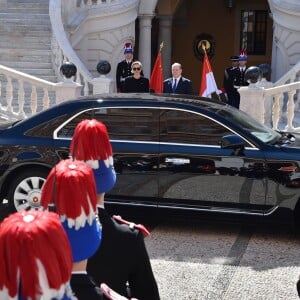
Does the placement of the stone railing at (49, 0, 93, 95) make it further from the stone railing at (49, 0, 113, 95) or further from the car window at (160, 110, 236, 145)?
the car window at (160, 110, 236, 145)

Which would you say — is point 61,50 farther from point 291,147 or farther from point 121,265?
point 121,265

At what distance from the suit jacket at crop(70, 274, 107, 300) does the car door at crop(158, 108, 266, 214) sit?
13.6ft

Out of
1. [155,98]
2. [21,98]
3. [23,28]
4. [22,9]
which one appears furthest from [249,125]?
[22,9]

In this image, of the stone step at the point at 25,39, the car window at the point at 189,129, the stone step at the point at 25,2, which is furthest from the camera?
the stone step at the point at 25,2

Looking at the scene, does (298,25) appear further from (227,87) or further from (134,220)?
(134,220)

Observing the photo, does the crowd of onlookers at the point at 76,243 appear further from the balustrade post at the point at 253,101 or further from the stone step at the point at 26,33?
the stone step at the point at 26,33

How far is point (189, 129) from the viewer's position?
6.23 m

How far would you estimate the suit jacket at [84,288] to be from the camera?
1.91m

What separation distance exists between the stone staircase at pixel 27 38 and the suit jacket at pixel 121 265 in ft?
36.7

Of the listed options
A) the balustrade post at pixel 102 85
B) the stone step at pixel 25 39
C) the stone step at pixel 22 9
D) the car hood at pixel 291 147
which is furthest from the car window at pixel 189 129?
the stone step at pixel 22 9

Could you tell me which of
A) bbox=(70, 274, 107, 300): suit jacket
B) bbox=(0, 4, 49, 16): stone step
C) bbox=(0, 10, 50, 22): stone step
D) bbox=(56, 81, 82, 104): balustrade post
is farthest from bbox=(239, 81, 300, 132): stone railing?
bbox=(70, 274, 107, 300): suit jacket

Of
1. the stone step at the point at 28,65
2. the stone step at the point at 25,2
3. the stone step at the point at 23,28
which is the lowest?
the stone step at the point at 28,65

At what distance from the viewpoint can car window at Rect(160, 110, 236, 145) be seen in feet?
Answer: 20.2

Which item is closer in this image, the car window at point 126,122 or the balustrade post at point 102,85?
the car window at point 126,122
